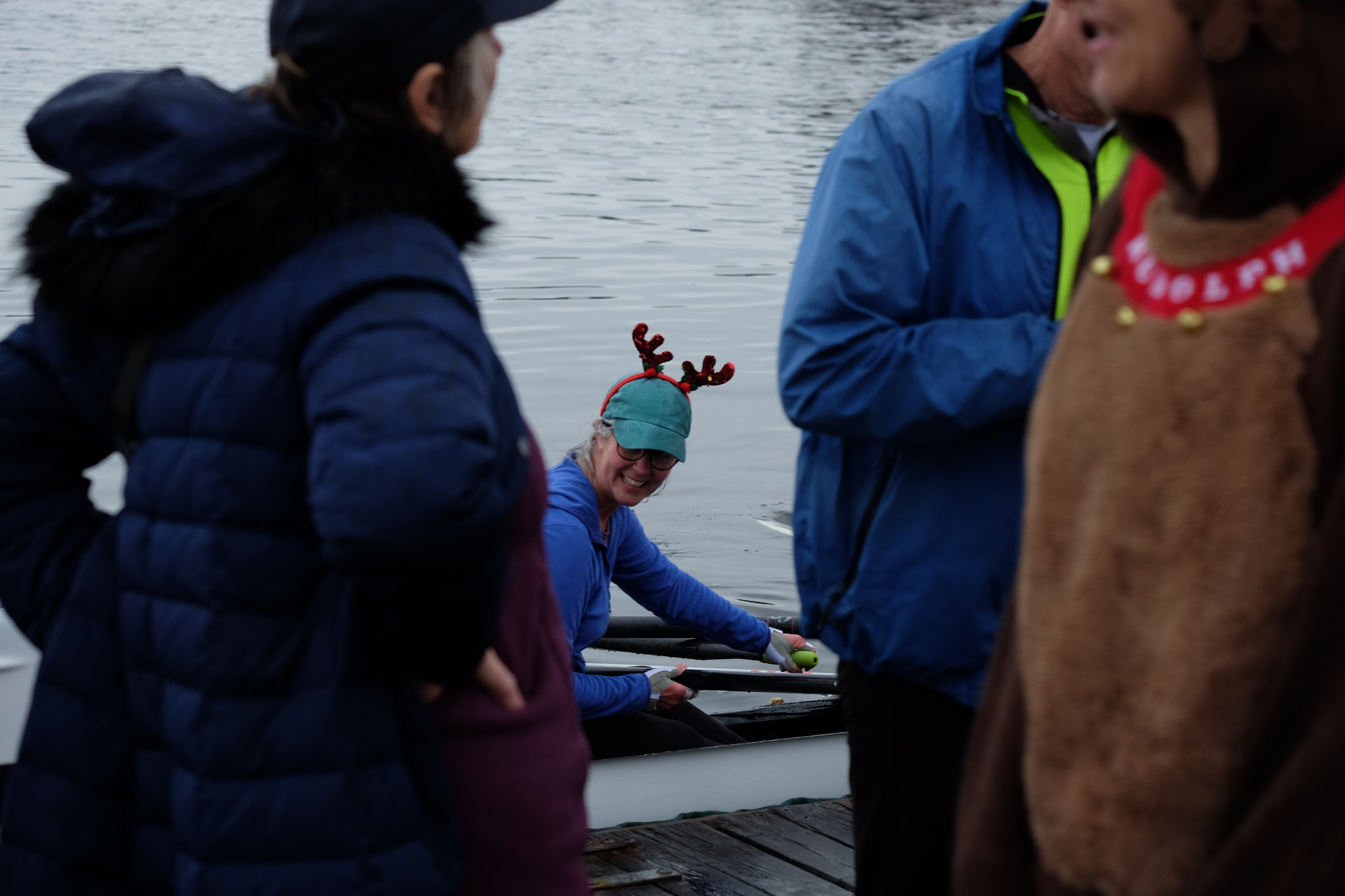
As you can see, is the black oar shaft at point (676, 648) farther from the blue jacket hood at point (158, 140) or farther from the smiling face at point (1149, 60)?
the smiling face at point (1149, 60)

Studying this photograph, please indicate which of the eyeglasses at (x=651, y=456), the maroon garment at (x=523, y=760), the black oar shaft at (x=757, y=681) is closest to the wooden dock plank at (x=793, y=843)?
the black oar shaft at (x=757, y=681)

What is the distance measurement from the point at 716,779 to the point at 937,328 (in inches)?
103

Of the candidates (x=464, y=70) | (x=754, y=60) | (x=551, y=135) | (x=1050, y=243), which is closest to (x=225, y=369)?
(x=464, y=70)

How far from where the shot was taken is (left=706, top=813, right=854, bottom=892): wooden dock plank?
393cm

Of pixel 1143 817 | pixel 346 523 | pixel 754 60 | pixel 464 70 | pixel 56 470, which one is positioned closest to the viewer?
pixel 1143 817

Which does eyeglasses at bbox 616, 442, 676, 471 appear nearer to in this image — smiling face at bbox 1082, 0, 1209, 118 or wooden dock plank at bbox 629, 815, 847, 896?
wooden dock plank at bbox 629, 815, 847, 896

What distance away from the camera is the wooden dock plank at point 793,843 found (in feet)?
12.9

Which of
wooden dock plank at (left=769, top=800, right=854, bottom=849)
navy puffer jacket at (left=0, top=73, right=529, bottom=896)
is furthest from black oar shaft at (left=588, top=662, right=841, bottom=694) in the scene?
navy puffer jacket at (left=0, top=73, right=529, bottom=896)

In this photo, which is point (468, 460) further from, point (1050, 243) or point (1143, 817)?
point (1050, 243)

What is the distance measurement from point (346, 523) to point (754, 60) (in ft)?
106

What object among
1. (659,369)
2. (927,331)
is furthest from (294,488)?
(659,369)

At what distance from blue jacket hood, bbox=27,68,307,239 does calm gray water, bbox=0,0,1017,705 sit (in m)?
0.22

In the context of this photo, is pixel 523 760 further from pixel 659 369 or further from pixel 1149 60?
pixel 659 369

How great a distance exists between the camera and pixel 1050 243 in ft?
6.67
